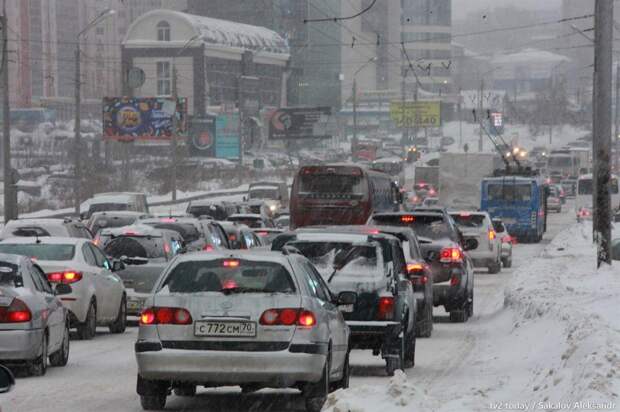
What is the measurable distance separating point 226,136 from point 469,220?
270 ft

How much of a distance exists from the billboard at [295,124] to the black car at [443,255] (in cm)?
9519

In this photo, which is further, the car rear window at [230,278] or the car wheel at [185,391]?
the car wheel at [185,391]

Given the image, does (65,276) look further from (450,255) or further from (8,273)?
(450,255)

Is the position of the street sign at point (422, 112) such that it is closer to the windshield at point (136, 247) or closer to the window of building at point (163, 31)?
the window of building at point (163, 31)

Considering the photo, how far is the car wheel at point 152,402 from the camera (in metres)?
12.5

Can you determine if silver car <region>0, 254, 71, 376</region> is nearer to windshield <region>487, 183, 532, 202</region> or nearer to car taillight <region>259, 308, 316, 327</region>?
car taillight <region>259, 308, 316, 327</region>

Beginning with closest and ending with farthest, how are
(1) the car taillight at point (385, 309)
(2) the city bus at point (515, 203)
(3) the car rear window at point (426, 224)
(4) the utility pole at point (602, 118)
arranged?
1. (1) the car taillight at point (385, 309)
2. (3) the car rear window at point (426, 224)
3. (4) the utility pole at point (602, 118)
4. (2) the city bus at point (515, 203)

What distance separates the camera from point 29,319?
14914 millimetres

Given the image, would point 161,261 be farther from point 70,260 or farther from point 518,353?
point 518,353

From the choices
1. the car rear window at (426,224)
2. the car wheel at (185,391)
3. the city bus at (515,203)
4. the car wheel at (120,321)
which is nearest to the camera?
the car wheel at (185,391)

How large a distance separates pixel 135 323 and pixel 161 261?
55.7 inches

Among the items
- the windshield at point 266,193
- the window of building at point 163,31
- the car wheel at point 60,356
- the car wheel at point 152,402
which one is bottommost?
the windshield at point 266,193

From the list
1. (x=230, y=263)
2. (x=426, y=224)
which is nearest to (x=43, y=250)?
(x=426, y=224)

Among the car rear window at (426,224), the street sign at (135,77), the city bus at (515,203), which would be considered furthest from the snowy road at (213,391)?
the street sign at (135,77)
